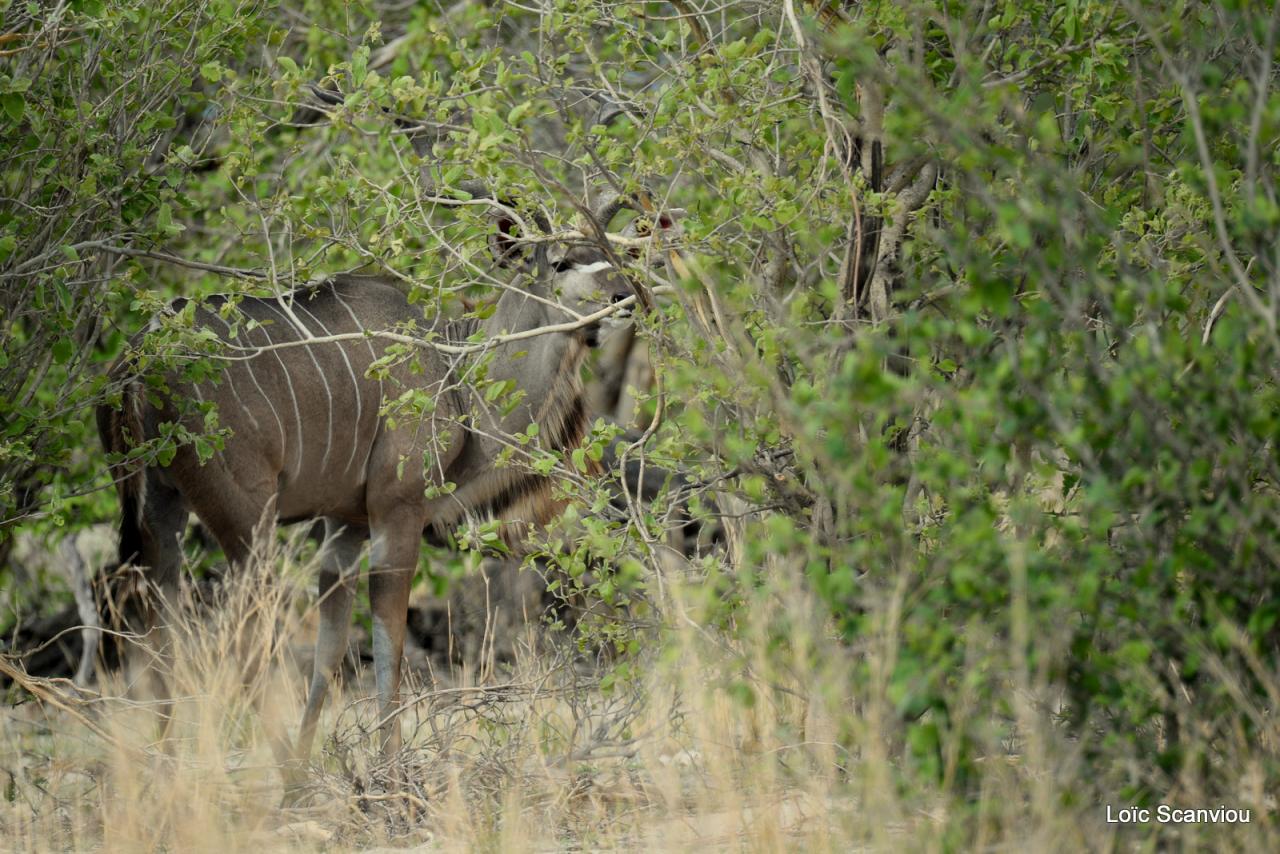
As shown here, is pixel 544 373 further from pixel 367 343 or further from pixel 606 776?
pixel 606 776

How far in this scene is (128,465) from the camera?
13.5ft

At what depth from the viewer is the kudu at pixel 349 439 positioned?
4180mm

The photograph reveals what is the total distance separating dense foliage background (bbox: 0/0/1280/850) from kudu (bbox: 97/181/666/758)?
0.26 meters

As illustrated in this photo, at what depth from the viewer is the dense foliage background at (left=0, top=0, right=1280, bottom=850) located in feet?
7.68

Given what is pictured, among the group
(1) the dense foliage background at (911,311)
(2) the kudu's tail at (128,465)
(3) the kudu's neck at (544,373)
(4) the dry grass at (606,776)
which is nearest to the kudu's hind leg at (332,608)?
(4) the dry grass at (606,776)

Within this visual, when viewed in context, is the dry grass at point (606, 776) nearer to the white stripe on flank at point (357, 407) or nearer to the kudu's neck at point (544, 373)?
the white stripe on flank at point (357, 407)

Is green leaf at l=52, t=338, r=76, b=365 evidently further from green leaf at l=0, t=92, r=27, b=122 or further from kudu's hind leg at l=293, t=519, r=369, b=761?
kudu's hind leg at l=293, t=519, r=369, b=761

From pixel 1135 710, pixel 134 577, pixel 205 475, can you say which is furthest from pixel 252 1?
pixel 1135 710

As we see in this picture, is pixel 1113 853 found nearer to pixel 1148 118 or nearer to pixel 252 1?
pixel 1148 118

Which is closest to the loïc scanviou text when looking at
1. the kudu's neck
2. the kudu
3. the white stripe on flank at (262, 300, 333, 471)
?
the kudu

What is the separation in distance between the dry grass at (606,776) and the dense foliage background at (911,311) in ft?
0.21

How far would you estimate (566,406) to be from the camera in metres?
5.26

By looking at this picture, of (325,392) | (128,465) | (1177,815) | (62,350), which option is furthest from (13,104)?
(1177,815)

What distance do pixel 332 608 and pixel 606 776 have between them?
5.58 ft
